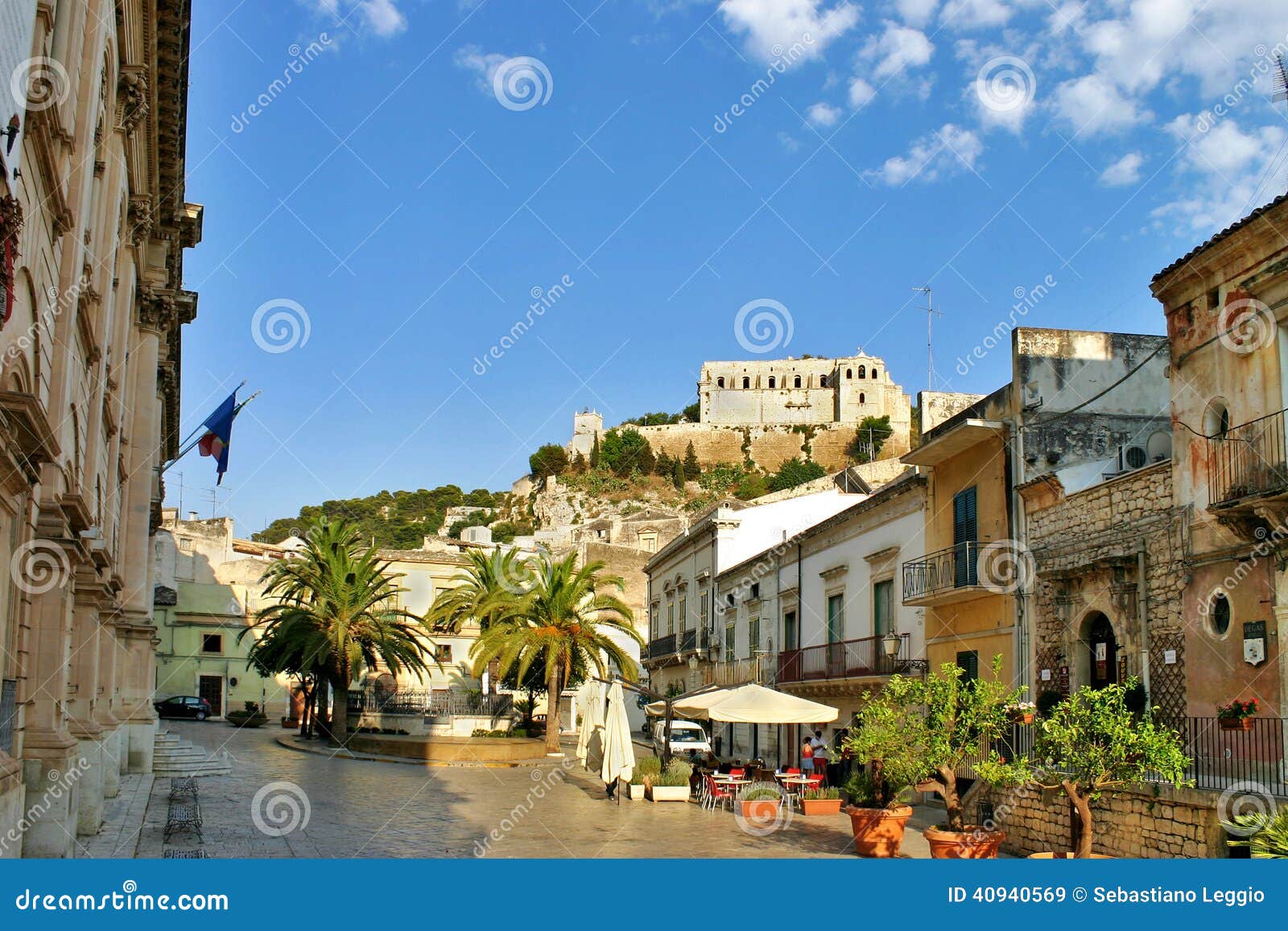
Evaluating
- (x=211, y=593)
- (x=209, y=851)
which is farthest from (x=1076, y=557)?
(x=211, y=593)

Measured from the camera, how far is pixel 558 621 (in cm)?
3375

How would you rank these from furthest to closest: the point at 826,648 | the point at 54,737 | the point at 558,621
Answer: the point at 558,621, the point at 826,648, the point at 54,737

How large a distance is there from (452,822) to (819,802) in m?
6.39

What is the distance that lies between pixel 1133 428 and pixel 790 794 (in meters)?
8.48

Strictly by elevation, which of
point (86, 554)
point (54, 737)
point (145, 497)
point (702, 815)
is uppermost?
point (145, 497)

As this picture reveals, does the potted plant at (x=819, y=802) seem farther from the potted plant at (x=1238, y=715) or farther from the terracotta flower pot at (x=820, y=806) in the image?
the potted plant at (x=1238, y=715)

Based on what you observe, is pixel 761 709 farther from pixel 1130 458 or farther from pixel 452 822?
pixel 1130 458

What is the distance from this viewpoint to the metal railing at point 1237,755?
1223cm

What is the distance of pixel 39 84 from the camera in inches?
358

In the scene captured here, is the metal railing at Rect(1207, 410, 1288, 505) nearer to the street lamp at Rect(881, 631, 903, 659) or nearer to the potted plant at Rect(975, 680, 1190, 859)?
the potted plant at Rect(975, 680, 1190, 859)

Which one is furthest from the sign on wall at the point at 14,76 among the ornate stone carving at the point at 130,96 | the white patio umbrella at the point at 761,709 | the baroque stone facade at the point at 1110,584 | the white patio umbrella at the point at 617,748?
the white patio umbrella at the point at 617,748

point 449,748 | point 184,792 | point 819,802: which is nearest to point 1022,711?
point 819,802

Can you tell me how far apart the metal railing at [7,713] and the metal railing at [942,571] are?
1448 centimetres

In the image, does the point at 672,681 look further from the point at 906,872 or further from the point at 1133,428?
the point at 906,872
